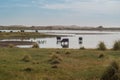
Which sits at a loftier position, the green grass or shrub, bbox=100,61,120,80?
shrub, bbox=100,61,120,80

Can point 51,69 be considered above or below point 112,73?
below

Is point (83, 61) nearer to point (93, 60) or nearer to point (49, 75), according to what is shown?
point (93, 60)

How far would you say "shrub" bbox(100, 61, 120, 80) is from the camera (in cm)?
2039

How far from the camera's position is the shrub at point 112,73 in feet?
66.9

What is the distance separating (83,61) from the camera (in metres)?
29.3

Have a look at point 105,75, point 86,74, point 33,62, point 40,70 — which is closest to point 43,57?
point 33,62

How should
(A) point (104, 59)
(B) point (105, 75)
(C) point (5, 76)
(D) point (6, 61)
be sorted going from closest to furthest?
(B) point (105, 75)
(C) point (5, 76)
(D) point (6, 61)
(A) point (104, 59)

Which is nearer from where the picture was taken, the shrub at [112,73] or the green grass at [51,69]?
the shrub at [112,73]

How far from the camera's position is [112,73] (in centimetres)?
2073

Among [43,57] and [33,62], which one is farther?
[43,57]

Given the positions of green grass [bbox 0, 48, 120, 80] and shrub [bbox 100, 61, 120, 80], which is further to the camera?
green grass [bbox 0, 48, 120, 80]

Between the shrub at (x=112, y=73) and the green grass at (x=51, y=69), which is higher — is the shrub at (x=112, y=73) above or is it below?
above

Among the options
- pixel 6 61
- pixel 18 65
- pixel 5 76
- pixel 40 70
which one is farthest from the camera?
pixel 6 61

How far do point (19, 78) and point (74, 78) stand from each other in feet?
11.8
